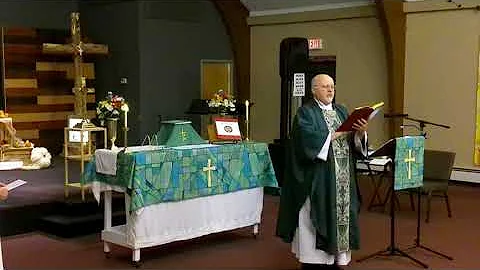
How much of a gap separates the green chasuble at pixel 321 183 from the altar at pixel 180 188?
89cm

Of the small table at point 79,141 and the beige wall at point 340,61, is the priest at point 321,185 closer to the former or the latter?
the small table at point 79,141

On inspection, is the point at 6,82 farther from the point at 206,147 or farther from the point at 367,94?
the point at 206,147

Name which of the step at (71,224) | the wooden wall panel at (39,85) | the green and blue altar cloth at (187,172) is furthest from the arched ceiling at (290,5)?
the step at (71,224)

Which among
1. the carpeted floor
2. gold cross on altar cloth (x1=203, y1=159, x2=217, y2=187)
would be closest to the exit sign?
the carpeted floor

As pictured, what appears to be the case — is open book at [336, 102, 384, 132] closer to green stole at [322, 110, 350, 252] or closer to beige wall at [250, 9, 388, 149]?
green stole at [322, 110, 350, 252]

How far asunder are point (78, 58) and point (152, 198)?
5.45m

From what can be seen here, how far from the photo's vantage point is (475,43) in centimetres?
884

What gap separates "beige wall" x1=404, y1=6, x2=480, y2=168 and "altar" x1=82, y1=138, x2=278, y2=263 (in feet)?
14.0

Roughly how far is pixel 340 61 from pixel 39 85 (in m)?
4.98

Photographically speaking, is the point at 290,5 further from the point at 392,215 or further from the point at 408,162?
the point at 392,215

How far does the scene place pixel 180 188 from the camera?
507cm

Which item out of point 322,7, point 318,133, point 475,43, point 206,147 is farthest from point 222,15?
point 318,133

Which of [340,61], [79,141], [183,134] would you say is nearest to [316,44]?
[340,61]

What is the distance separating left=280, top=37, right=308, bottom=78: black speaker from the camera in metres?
8.24
